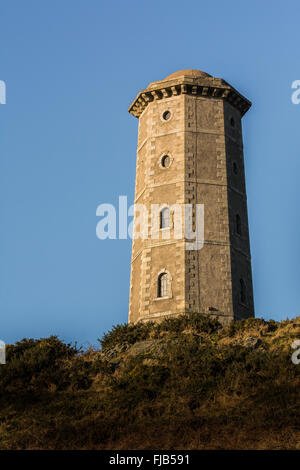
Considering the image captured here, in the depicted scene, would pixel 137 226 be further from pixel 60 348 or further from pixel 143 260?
pixel 60 348

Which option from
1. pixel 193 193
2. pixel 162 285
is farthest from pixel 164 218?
pixel 162 285

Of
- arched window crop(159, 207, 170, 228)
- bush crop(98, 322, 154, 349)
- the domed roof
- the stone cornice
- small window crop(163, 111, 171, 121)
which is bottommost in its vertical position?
bush crop(98, 322, 154, 349)

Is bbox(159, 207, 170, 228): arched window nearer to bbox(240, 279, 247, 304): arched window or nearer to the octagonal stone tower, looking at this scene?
the octagonal stone tower

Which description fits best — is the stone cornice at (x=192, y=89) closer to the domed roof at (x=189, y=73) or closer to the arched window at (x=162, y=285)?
the domed roof at (x=189, y=73)

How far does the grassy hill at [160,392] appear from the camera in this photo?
18422 mm

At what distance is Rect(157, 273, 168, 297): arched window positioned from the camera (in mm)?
35156

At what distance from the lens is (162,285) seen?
35.4 metres

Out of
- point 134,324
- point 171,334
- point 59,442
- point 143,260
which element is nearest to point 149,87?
point 143,260

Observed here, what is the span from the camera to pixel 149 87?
4050 centimetres

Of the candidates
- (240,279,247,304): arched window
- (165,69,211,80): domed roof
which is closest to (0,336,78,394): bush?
(240,279,247,304): arched window

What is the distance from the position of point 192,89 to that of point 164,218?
8.93 metres

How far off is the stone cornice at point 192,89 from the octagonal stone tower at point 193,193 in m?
0.06

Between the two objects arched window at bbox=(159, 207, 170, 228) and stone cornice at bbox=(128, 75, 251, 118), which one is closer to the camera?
arched window at bbox=(159, 207, 170, 228)

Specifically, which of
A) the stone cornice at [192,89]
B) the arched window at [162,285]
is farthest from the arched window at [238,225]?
the stone cornice at [192,89]
